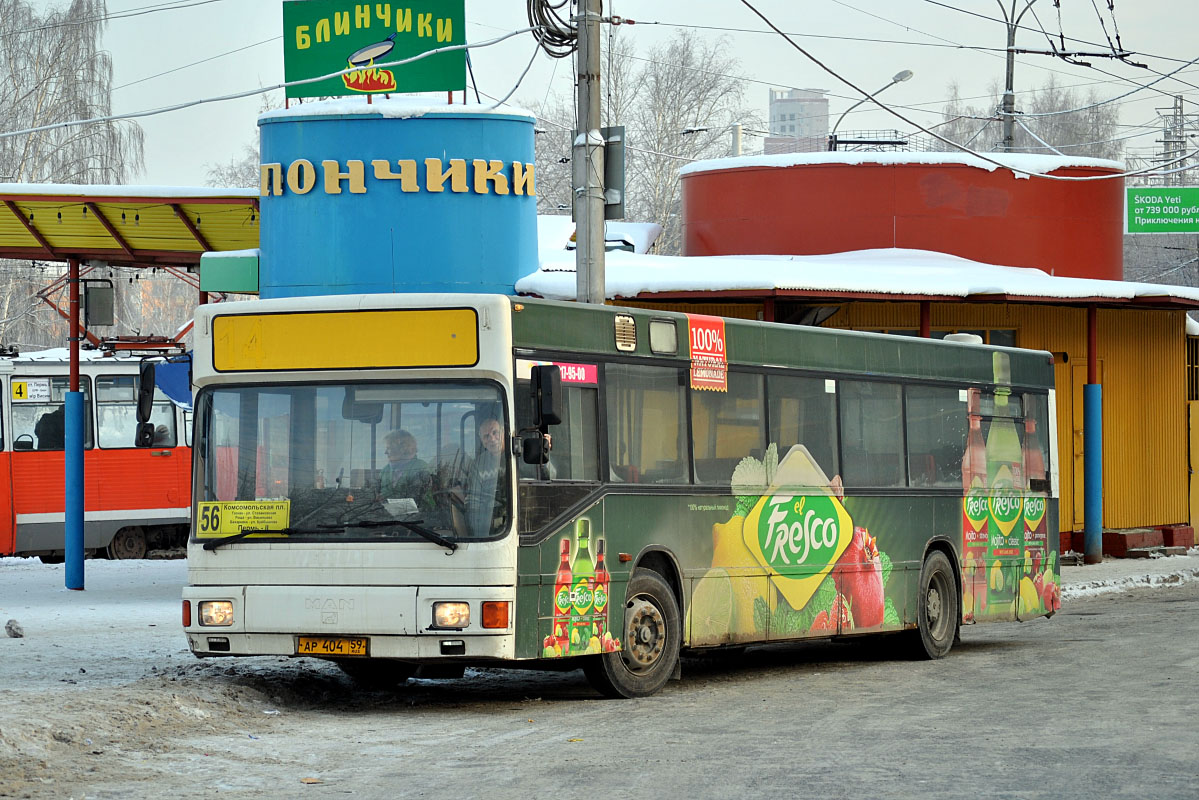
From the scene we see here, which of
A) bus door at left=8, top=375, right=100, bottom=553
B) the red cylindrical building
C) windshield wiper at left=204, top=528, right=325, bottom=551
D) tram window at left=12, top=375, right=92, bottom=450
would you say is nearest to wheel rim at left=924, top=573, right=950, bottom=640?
windshield wiper at left=204, top=528, right=325, bottom=551

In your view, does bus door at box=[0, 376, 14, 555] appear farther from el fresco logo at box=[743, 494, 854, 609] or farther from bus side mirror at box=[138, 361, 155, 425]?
el fresco logo at box=[743, 494, 854, 609]

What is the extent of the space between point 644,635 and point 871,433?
354cm

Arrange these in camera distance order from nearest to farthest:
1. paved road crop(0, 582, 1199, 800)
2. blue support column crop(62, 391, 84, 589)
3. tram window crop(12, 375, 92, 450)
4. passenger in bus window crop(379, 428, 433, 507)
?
1. paved road crop(0, 582, 1199, 800)
2. passenger in bus window crop(379, 428, 433, 507)
3. blue support column crop(62, 391, 84, 589)
4. tram window crop(12, 375, 92, 450)

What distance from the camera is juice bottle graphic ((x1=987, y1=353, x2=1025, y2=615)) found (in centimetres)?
1655

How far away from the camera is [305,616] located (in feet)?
36.1

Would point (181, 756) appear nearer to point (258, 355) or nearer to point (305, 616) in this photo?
point (305, 616)

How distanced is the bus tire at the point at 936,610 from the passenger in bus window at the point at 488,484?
5.56 m

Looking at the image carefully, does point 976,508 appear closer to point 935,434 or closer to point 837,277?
point 935,434

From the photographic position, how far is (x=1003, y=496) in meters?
16.7

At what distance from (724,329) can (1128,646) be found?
5.06 meters

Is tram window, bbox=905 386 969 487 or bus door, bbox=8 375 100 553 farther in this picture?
bus door, bbox=8 375 100 553

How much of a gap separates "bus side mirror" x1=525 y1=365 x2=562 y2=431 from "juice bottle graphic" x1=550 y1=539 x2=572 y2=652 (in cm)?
79

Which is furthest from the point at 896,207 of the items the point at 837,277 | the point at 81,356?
the point at 81,356

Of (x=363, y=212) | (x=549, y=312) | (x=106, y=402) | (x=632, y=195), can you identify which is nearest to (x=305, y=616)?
(x=549, y=312)
